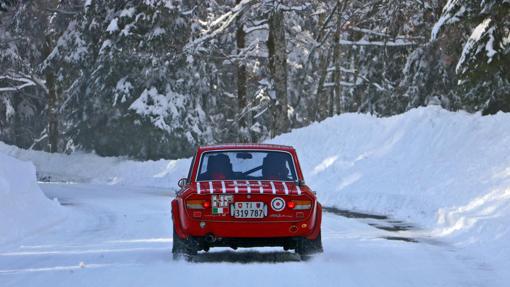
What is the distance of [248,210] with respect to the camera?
10.0 meters

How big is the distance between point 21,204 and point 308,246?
7700mm

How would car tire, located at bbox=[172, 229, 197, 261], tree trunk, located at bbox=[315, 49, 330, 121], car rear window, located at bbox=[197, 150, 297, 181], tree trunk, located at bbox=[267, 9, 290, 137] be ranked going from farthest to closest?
1. tree trunk, located at bbox=[315, 49, 330, 121]
2. tree trunk, located at bbox=[267, 9, 290, 137]
3. car rear window, located at bbox=[197, 150, 297, 181]
4. car tire, located at bbox=[172, 229, 197, 261]

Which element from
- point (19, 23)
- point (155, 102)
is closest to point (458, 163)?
point (155, 102)

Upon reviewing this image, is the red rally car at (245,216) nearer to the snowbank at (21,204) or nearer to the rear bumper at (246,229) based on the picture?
the rear bumper at (246,229)

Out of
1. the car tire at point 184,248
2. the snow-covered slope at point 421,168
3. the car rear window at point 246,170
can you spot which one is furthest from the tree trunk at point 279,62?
the car tire at point 184,248

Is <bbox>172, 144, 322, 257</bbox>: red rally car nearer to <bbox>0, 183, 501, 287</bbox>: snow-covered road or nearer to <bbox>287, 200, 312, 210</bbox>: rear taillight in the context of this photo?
<bbox>287, 200, 312, 210</bbox>: rear taillight

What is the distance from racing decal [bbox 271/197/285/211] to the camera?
10.1 metres

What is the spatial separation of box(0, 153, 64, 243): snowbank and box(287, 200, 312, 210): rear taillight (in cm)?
548

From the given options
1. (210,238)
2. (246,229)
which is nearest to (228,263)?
(210,238)

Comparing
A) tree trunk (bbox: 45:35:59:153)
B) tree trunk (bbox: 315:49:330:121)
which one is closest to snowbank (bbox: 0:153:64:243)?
tree trunk (bbox: 315:49:330:121)

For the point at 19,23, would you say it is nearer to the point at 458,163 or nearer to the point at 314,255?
the point at 458,163

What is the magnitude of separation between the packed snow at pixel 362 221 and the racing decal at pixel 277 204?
0.69m

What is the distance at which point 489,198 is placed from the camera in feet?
52.1

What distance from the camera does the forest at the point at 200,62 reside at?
114 feet
